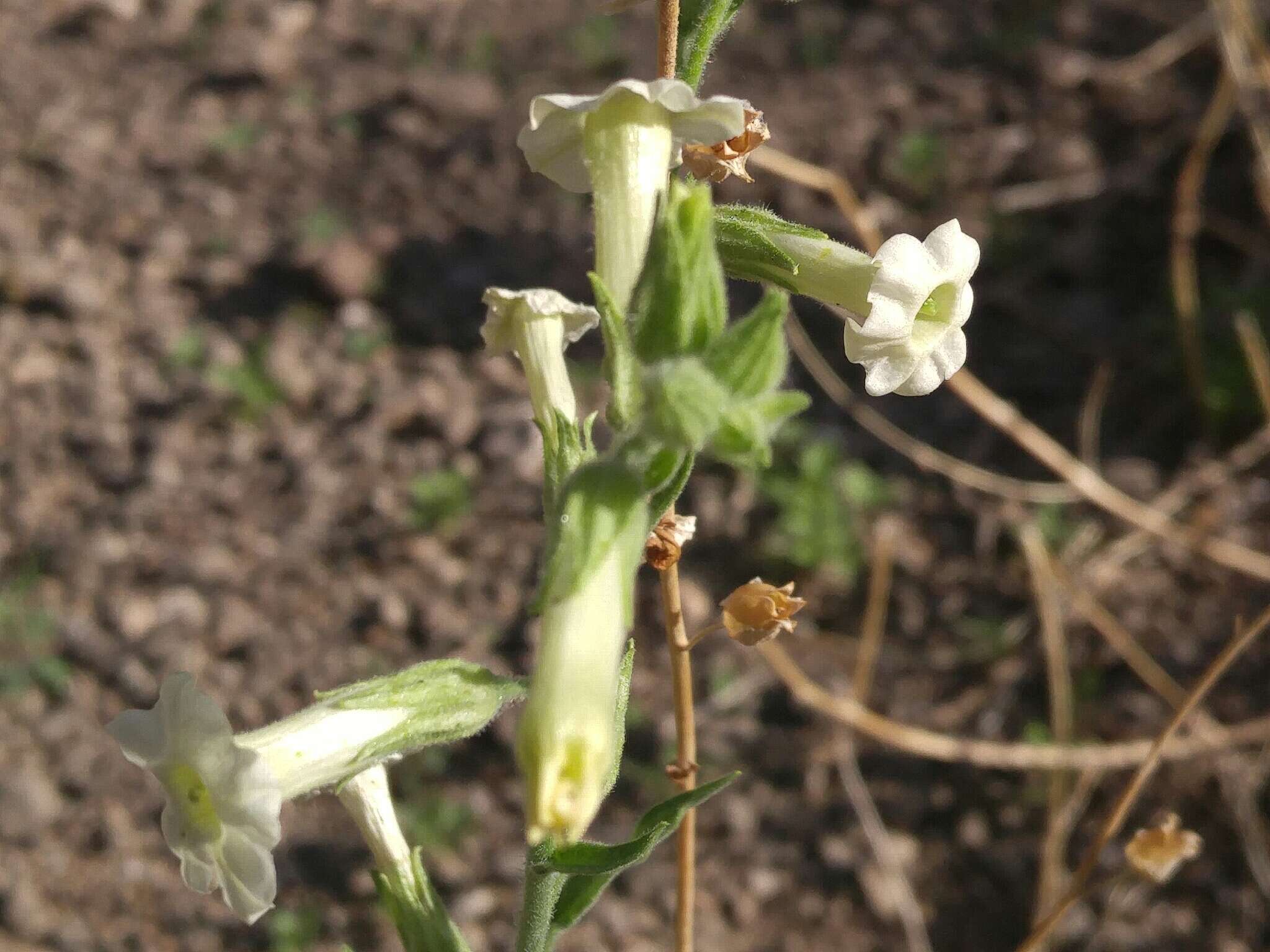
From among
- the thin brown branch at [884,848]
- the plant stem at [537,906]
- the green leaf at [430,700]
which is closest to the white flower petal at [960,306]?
the green leaf at [430,700]

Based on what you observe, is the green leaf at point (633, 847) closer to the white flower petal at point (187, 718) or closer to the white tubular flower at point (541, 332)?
the white flower petal at point (187, 718)

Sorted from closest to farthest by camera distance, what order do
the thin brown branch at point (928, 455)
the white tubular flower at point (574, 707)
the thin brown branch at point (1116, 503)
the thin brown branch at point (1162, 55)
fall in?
1. the white tubular flower at point (574, 707)
2. the thin brown branch at point (1116, 503)
3. the thin brown branch at point (928, 455)
4. the thin brown branch at point (1162, 55)

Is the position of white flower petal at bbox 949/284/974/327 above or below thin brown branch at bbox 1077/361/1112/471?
above

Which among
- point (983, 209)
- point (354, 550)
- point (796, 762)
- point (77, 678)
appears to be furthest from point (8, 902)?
point (983, 209)

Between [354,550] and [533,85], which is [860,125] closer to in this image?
[533,85]

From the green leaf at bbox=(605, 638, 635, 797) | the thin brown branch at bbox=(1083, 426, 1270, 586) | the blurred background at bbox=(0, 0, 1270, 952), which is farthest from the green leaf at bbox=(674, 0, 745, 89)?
the thin brown branch at bbox=(1083, 426, 1270, 586)

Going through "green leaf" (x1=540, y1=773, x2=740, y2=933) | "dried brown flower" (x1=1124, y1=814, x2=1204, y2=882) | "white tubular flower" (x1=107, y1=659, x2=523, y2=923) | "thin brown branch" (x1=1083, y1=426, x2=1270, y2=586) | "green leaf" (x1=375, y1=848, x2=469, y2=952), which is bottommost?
"thin brown branch" (x1=1083, y1=426, x2=1270, y2=586)

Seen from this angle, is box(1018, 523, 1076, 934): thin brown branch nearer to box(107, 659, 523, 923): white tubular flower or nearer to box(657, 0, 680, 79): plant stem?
box(107, 659, 523, 923): white tubular flower

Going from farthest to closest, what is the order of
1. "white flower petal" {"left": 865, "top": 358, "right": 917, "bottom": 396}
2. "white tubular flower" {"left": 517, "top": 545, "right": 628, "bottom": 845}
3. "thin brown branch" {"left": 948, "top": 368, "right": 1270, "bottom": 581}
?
"thin brown branch" {"left": 948, "top": 368, "right": 1270, "bottom": 581}
"white flower petal" {"left": 865, "top": 358, "right": 917, "bottom": 396}
"white tubular flower" {"left": 517, "top": 545, "right": 628, "bottom": 845}
